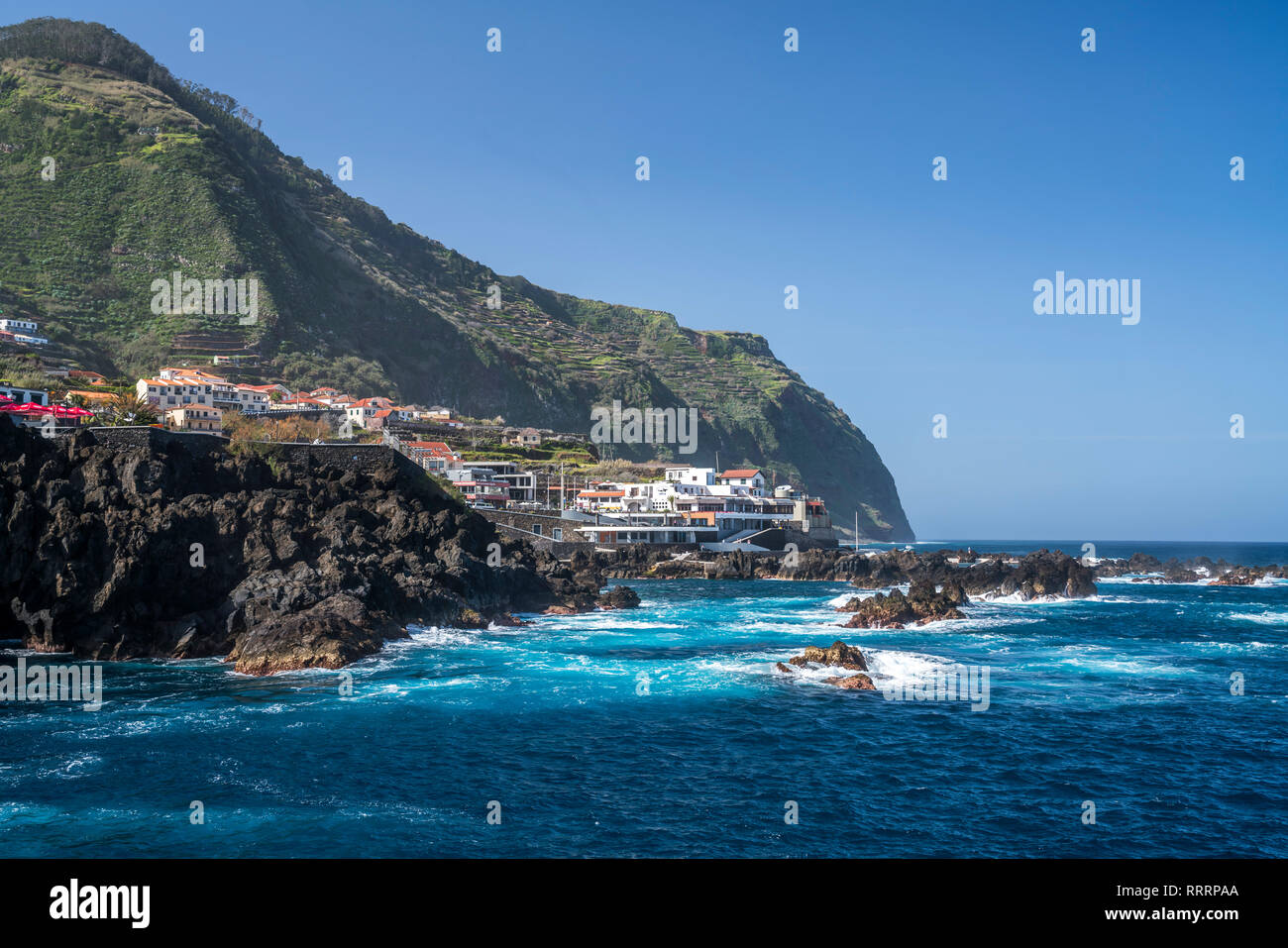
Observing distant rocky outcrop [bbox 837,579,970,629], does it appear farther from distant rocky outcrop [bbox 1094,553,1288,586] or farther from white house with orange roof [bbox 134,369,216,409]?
A: white house with orange roof [bbox 134,369,216,409]

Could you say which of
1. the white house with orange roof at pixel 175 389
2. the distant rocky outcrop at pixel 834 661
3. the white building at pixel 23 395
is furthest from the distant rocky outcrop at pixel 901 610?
the white house with orange roof at pixel 175 389

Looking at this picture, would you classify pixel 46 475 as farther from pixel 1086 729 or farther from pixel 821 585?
pixel 821 585

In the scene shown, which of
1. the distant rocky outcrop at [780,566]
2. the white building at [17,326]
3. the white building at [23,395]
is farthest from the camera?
the white building at [17,326]

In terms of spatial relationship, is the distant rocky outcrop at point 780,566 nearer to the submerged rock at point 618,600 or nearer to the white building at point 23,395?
the submerged rock at point 618,600

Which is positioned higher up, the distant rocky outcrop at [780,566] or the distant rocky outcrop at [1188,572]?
the distant rocky outcrop at [780,566]

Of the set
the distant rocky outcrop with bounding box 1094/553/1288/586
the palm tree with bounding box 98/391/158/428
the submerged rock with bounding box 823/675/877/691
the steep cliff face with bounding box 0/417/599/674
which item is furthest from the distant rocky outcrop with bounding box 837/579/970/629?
the distant rocky outcrop with bounding box 1094/553/1288/586

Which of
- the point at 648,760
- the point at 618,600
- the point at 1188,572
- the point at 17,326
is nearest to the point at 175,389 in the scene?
the point at 17,326
